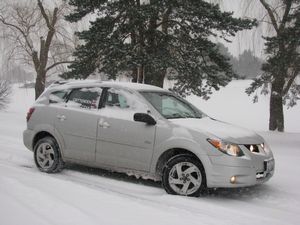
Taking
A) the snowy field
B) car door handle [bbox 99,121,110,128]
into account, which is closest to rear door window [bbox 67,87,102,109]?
car door handle [bbox 99,121,110,128]

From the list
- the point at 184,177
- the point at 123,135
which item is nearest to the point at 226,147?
the point at 184,177

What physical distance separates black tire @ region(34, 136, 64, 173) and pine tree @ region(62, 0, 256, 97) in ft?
24.4

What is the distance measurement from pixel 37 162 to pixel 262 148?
3.89 metres

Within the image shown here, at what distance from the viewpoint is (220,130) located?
6.65 m

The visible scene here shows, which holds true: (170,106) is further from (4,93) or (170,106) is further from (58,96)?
(4,93)

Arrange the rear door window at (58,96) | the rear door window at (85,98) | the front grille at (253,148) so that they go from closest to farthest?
the front grille at (253,148) → the rear door window at (85,98) → the rear door window at (58,96)

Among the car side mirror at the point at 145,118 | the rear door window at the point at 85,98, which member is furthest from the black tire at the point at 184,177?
the rear door window at the point at 85,98

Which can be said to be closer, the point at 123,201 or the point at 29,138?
the point at 123,201

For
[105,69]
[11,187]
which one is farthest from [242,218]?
[105,69]

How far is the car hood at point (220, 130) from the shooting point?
6.48m

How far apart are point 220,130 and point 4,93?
24.0m

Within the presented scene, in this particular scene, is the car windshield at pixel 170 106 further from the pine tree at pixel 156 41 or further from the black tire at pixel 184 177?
the pine tree at pixel 156 41

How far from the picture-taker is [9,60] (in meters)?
29.1

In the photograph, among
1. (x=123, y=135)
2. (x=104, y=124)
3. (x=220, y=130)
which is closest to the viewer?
(x=220, y=130)
